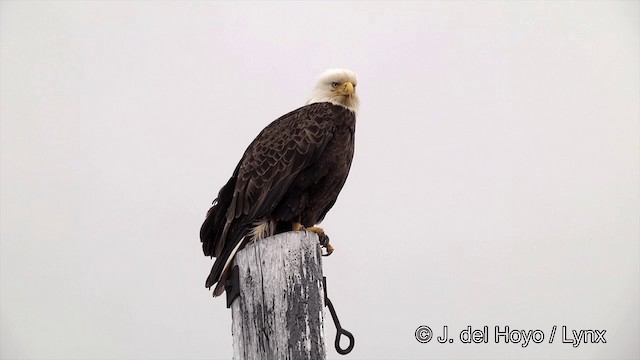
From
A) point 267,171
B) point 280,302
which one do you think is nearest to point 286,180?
point 267,171

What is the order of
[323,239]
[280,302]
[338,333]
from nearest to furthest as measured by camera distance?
[280,302]
[338,333]
[323,239]

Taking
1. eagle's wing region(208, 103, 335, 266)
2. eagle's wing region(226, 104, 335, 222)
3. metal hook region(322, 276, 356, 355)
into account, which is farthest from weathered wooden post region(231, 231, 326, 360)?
eagle's wing region(226, 104, 335, 222)

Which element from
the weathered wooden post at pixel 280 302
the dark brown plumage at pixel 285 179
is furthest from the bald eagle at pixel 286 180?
the weathered wooden post at pixel 280 302

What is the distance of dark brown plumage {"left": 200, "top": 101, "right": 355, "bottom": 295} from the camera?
4.42 meters

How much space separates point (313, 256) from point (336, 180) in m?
1.91

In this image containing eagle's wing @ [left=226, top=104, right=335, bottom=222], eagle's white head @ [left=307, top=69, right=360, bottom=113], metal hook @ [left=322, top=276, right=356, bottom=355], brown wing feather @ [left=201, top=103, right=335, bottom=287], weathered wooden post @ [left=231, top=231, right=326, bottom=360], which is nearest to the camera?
weathered wooden post @ [left=231, top=231, right=326, bottom=360]

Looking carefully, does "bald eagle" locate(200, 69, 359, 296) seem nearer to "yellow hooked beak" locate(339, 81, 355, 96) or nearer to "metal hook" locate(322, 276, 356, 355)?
"yellow hooked beak" locate(339, 81, 355, 96)

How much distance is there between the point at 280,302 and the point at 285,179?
185 centimetres

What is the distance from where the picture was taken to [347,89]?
5.47 meters

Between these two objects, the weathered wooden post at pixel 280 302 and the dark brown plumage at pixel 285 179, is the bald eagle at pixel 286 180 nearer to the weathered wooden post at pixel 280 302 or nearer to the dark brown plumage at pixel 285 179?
the dark brown plumage at pixel 285 179

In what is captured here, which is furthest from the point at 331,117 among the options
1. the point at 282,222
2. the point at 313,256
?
the point at 313,256

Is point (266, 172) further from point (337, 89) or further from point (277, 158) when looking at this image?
point (337, 89)

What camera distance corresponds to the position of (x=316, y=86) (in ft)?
18.6

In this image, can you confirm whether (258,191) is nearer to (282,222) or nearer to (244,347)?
(282,222)
